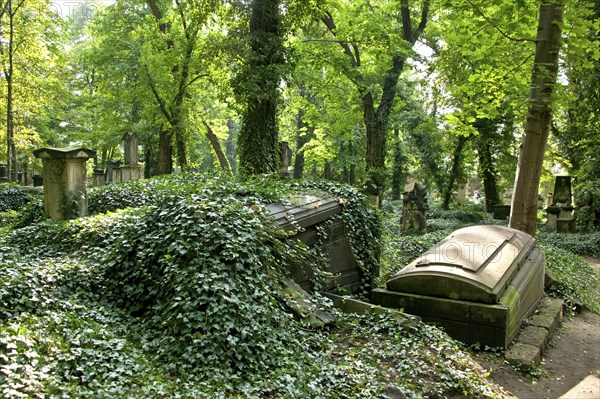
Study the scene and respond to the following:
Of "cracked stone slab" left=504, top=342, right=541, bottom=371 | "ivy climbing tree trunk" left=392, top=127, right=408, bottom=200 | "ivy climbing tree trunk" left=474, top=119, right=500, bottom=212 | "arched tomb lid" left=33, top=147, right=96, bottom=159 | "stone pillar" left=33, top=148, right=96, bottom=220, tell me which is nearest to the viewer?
"cracked stone slab" left=504, top=342, right=541, bottom=371

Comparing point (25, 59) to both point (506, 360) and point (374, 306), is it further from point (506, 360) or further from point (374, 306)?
point (506, 360)

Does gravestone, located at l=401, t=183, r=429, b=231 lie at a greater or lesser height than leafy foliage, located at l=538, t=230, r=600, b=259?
greater

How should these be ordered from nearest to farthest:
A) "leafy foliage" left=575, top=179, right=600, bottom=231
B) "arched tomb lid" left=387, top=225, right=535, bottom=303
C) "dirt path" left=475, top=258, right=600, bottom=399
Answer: "dirt path" left=475, top=258, right=600, bottom=399 < "arched tomb lid" left=387, top=225, right=535, bottom=303 < "leafy foliage" left=575, top=179, right=600, bottom=231

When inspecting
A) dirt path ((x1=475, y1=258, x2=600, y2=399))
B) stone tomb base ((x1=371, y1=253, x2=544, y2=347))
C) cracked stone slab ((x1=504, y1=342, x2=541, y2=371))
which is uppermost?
stone tomb base ((x1=371, y1=253, x2=544, y2=347))

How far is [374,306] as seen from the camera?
5.39 metres

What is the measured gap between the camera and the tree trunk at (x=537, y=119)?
8.66 metres

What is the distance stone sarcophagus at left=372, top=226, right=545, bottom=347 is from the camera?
5160 millimetres

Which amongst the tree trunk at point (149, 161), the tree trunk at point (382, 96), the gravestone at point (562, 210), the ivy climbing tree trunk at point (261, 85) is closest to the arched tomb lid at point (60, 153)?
the ivy climbing tree trunk at point (261, 85)

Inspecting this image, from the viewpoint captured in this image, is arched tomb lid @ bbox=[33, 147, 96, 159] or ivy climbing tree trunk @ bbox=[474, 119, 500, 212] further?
ivy climbing tree trunk @ bbox=[474, 119, 500, 212]

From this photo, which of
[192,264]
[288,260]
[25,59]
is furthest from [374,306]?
[25,59]

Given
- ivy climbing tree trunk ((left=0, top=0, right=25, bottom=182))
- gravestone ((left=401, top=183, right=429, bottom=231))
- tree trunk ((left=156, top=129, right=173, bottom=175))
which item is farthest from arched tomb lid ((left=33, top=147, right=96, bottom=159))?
gravestone ((left=401, top=183, right=429, bottom=231))

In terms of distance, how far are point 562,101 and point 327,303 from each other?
658 cm

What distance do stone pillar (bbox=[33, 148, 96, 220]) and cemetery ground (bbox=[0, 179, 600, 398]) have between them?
2012 mm

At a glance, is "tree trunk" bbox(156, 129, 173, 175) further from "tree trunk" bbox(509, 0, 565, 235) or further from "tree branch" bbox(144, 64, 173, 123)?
"tree trunk" bbox(509, 0, 565, 235)
